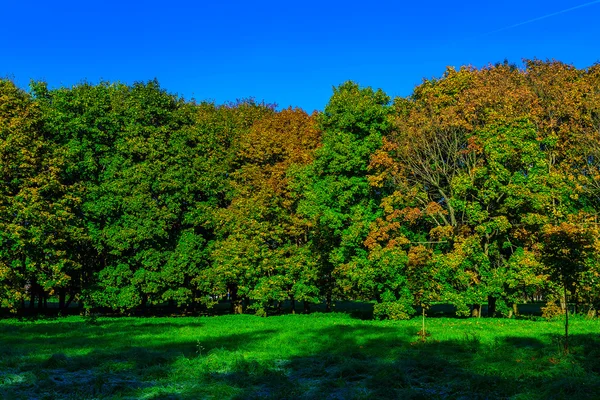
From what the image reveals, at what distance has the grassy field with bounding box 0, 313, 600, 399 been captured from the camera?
15141 millimetres

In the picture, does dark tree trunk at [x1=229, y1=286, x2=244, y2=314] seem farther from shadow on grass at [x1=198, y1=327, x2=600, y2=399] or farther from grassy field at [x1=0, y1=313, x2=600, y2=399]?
shadow on grass at [x1=198, y1=327, x2=600, y2=399]

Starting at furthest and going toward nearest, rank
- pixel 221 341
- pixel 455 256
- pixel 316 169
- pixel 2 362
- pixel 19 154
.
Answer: pixel 316 169 → pixel 19 154 → pixel 455 256 → pixel 221 341 → pixel 2 362

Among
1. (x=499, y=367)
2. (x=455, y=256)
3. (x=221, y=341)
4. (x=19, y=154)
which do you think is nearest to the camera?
(x=499, y=367)

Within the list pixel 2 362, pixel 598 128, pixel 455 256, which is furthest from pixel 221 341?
pixel 598 128

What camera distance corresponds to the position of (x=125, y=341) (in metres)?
26.7

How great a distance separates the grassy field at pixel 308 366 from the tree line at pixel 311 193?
371 inches

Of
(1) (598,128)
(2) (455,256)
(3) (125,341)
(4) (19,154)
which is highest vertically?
(1) (598,128)

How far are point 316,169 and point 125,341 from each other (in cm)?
2328

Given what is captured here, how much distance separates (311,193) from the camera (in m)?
44.6

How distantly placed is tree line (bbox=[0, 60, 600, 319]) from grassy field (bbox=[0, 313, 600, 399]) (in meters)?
9.42

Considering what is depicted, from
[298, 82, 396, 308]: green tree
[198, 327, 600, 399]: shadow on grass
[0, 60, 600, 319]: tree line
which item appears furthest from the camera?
[298, 82, 396, 308]: green tree

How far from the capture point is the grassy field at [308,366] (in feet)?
Answer: 49.7

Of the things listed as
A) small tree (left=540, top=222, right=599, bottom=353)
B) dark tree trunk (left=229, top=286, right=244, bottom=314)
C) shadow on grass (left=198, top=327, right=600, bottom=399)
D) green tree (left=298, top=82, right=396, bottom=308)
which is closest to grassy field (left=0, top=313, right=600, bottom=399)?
shadow on grass (left=198, top=327, right=600, bottom=399)

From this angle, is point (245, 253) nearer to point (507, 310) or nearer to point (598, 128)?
point (507, 310)
